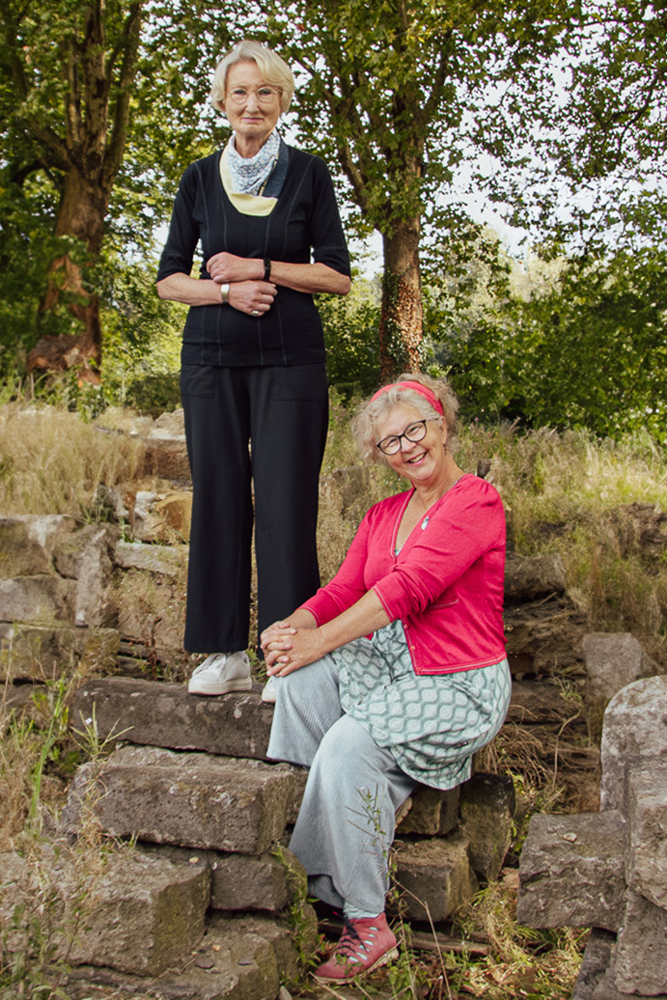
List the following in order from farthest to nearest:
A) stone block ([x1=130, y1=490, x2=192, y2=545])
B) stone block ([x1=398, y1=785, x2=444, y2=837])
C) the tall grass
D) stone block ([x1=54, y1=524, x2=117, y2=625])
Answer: stone block ([x1=130, y1=490, x2=192, y2=545]) → the tall grass → stone block ([x1=54, y1=524, x2=117, y2=625]) → stone block ([x1=398, y1=785, x2=444, y2=837])

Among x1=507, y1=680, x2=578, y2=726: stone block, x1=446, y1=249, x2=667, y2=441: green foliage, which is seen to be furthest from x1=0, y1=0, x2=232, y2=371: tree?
x1=507, y1=680, x2=578, y2=726: stone block

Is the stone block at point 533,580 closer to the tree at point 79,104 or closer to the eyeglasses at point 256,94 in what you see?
the eyeglasses at point 256,94

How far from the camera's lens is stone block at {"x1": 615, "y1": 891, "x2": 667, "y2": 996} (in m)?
1.91

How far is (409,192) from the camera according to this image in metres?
8.70

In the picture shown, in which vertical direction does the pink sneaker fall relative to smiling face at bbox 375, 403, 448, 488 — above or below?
below

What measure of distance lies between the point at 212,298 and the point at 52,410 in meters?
3.80

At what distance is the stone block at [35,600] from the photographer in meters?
4.28

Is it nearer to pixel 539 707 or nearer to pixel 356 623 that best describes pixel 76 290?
pixel 539 707

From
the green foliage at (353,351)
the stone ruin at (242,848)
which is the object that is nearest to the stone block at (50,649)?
the stone ruin at (242,848)

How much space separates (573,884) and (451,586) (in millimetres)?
858

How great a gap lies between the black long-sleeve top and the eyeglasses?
0.70 ft

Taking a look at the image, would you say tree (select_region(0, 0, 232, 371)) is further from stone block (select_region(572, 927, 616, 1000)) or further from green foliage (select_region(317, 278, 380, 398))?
stone block (select_region(572, 927, 616, 1000))

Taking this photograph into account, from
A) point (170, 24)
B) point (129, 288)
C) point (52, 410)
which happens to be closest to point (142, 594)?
point (52, 410)

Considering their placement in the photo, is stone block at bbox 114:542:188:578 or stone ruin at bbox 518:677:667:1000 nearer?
stone ruin at bbox 518:677:667:1000
